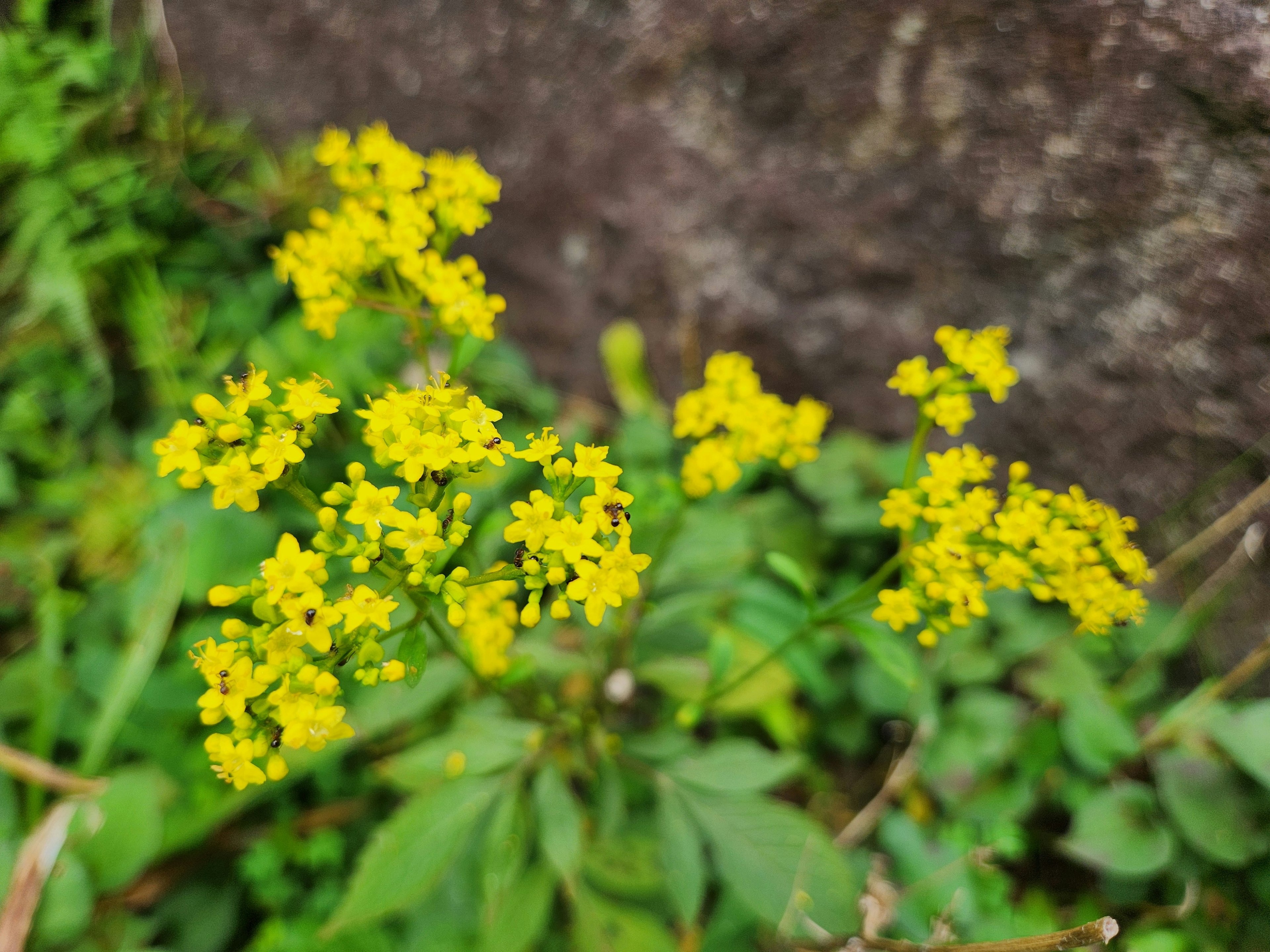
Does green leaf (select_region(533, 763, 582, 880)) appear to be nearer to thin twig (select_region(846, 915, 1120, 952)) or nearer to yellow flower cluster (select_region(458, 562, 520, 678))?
yellow flower cluster (select_region(458, 562, 520, 678))

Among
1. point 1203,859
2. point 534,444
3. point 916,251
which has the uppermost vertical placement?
point 534,444

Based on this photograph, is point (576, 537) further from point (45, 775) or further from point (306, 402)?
point (45, 775)

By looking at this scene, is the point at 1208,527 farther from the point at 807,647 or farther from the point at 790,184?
the point at 790,184

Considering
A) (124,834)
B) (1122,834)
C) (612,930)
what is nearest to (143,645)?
(124,834)

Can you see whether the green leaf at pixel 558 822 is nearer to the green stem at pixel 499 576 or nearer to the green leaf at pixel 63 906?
the green stem at pixel 499 576

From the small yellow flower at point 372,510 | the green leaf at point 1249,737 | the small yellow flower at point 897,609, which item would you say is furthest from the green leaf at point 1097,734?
the small yellow flower at point 372,510

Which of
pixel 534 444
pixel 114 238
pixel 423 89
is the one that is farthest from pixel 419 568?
pixel 114 238

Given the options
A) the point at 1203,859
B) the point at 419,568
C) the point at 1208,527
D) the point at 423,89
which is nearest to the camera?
the point at 419,568
